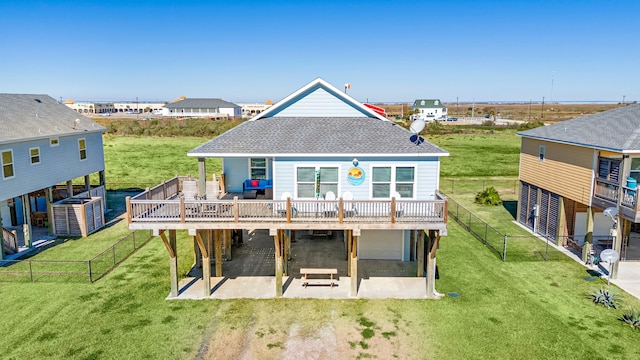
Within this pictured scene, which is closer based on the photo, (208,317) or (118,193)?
(208,317)

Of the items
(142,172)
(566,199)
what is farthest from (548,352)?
(142,172)

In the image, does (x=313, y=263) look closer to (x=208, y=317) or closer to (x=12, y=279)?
(x=208, y=317)

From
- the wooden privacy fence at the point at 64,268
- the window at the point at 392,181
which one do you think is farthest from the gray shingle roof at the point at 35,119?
the window at the point at 392,181

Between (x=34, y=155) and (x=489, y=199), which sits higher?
(x=34, y=155)

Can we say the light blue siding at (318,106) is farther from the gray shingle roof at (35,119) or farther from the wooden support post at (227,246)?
the gray shingle roof at (35,119)

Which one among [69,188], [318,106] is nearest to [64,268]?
[69,188]

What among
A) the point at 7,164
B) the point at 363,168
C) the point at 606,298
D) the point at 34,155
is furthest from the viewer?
the point at 34,155

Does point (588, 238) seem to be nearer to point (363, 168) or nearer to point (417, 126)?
point (417, 126)

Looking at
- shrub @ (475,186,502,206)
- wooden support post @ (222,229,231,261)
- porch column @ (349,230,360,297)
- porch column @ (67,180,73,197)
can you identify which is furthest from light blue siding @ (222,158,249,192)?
shrub @ (475,186,502,206)
